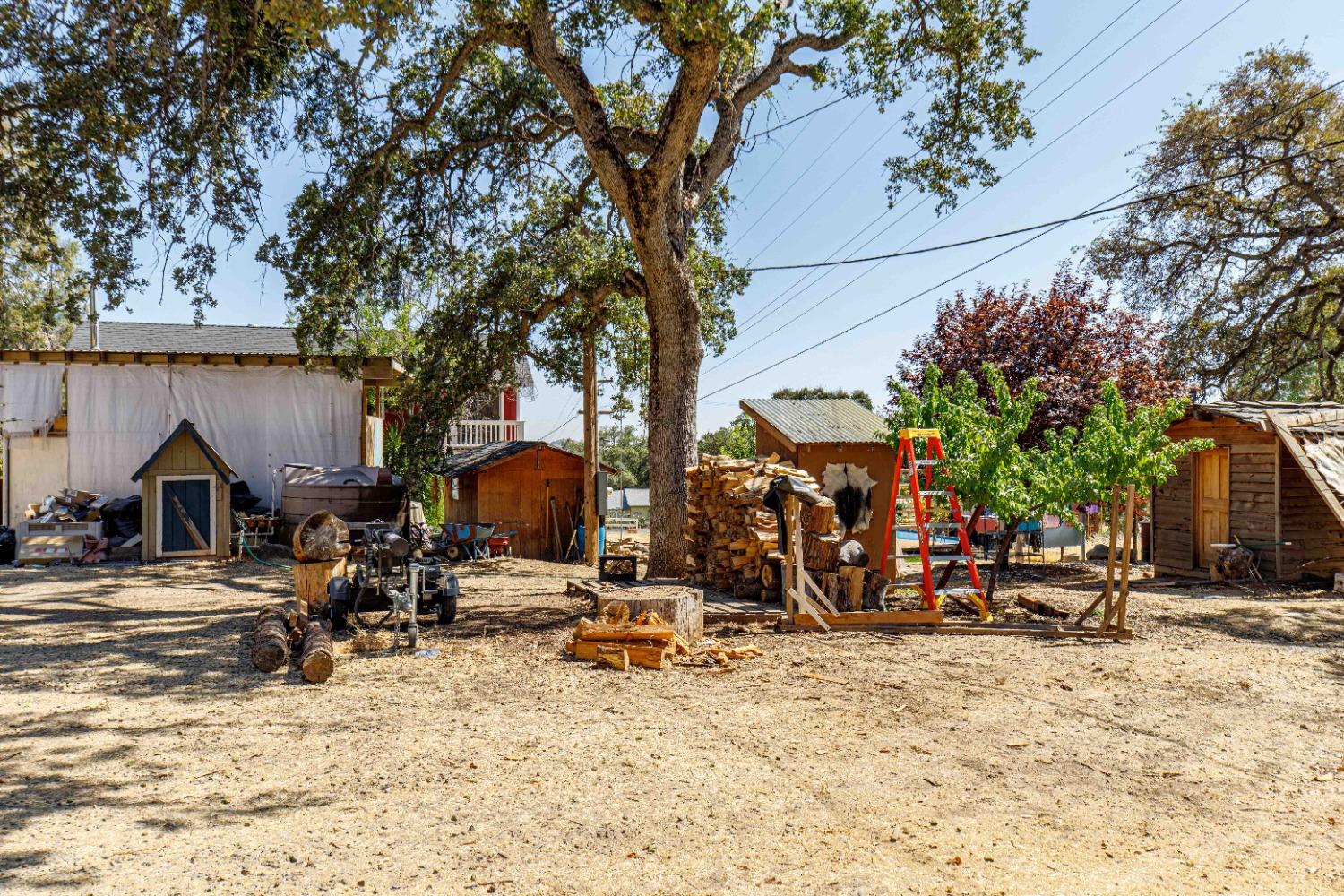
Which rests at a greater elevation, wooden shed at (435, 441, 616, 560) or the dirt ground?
wooden shed at (435, 441, 616, 560)

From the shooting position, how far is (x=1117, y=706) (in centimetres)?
622

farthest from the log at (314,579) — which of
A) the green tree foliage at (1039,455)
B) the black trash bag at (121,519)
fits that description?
the black trash bag at (121,519)

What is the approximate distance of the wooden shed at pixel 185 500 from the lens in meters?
16.7

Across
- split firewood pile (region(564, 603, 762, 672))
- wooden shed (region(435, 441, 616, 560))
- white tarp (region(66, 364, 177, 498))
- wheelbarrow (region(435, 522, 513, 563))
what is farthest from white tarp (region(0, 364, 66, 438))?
split firewood pile (region(564, 603, 762, 672))

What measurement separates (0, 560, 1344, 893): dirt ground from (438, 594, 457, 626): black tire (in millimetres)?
1107

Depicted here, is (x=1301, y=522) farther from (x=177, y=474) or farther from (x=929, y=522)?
(x=177, y=474)

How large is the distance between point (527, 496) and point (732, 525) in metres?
11.1

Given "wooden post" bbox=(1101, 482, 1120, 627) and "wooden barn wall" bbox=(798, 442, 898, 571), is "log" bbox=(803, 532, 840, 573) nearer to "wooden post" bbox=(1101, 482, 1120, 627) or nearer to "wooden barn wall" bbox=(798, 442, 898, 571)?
"wooden post" bbox=(1101, 482, 1120, 627)

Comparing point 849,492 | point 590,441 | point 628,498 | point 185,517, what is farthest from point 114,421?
point 628,498

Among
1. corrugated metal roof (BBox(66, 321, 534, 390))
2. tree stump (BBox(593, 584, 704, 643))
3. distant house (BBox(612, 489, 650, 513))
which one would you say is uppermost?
corrugated metal roof (BBox(66, 321, 534, 390))

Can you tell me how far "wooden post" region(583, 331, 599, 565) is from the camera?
17.5 metres

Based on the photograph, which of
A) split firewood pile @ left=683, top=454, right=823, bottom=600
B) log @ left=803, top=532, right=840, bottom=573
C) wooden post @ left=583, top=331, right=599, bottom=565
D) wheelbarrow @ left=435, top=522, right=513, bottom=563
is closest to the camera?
log @ left=803, top=532, right=840, bottom=573

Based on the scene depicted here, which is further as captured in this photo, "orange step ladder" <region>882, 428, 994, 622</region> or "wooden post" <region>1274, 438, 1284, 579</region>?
"wooden post" <region>1274, 438, 1284, 579</region>

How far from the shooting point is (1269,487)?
46.0ft
